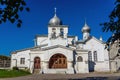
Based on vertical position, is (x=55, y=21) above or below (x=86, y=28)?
above

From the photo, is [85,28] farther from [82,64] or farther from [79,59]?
[82,64]

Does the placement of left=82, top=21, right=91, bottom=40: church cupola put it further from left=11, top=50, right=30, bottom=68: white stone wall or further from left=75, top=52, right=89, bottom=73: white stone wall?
left=11, top=50, right=30, bottom=68: white stone wall

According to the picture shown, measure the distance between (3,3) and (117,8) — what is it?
4525mm

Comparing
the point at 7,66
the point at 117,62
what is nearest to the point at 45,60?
the point at 7,66

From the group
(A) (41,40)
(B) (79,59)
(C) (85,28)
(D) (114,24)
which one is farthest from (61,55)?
(D) (114,24)

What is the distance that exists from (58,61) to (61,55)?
4.36 ft

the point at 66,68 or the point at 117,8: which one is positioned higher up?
the point at 117,8

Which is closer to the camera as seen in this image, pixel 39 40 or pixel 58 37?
pixel 58 37

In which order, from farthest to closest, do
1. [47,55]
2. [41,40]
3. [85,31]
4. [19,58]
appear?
[85,31]
[41,40]
[19,58]
[47,55]

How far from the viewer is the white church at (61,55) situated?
44.9 m

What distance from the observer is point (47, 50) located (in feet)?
149

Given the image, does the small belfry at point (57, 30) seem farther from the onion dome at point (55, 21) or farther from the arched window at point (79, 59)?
the arched window at point (79, 59)

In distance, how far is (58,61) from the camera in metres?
46.1

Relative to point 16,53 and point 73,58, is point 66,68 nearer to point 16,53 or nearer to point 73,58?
Result: point 73,58
